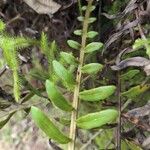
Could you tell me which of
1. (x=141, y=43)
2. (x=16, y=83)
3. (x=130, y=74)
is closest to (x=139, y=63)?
(x=141, y=43)

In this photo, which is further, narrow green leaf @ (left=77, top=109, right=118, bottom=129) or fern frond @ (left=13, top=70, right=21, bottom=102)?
fern frond @ (left=13, top=70, right=21, bottom=102)

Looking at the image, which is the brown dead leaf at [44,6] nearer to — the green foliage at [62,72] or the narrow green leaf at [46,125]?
the green foliage at [62,72]

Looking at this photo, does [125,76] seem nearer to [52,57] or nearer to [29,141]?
[52,57]

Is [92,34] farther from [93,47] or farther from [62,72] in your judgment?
[62,72]

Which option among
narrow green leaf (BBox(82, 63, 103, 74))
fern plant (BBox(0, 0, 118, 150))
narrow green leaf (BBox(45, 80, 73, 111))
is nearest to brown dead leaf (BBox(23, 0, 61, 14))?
fern plant (BBox(0, 0, 118, 150))

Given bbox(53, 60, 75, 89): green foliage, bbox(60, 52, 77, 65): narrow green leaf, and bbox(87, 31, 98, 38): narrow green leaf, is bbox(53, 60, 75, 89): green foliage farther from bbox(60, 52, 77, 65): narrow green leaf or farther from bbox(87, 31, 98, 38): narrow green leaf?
bbox(87, 31, 98, 38): narrow green leaf
